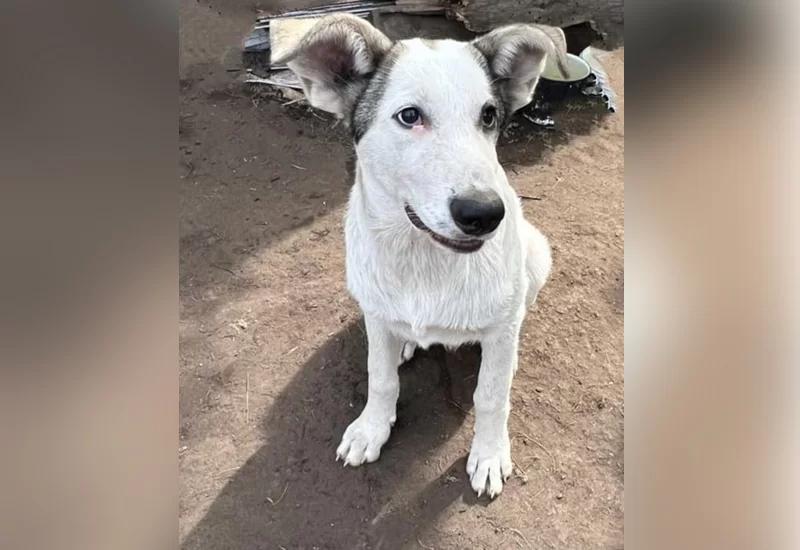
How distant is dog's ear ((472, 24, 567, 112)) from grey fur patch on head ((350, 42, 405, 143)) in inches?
11.3

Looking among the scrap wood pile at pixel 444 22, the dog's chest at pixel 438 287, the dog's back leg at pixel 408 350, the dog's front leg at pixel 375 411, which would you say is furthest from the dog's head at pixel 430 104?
the scrap wood pile at pixel 444 22

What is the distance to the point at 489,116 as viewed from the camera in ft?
6.55

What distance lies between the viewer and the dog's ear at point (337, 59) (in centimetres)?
194

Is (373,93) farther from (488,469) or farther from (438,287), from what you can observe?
(488,469)

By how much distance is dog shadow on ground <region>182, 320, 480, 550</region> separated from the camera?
97.1 inches

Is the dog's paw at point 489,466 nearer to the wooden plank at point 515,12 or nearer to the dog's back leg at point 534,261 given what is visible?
the dog's back leg at point 534,261

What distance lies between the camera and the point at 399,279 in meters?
2.24

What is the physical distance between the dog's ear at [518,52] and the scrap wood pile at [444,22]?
133 centimetres
